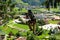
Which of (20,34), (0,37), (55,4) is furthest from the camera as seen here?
(20,34)

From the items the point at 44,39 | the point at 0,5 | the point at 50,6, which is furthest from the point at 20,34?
the point at 50,6

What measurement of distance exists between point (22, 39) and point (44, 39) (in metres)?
0.94

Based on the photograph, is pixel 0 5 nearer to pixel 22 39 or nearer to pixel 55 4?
pixel 22 39

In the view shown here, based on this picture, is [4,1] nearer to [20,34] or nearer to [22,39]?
[20,34]

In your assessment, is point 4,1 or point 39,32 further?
point 4,1

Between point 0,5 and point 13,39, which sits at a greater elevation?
point 0,5

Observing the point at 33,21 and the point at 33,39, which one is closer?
the point at 33,39

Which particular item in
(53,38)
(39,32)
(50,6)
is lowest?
(39,32)

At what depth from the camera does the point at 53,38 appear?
8.41 meters

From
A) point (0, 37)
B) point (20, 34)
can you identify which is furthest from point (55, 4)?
point (20, 34)

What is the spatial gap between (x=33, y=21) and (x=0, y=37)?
453 centimetres

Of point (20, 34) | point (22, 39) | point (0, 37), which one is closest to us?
point (0, 37)

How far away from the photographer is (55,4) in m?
6.17

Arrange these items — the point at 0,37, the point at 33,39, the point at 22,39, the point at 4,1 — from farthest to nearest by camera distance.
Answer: the point at 4,1 < the point at 22,39 < the point at 33,39 < the point at 0,37
